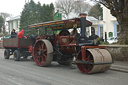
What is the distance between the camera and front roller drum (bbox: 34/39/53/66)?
941cm

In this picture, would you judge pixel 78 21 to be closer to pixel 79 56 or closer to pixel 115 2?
pixel 79 56

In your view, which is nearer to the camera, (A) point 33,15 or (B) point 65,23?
(B) point 65,23

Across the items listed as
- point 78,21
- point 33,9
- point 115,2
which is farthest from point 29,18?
point 78,21

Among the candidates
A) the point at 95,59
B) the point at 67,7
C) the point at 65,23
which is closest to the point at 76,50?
the point at 65,23

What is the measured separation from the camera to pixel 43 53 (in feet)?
32.6

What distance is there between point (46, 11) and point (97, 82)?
28054 millimetres

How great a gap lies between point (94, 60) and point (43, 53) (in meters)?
3.52

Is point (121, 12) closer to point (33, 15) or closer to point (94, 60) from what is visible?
point (94, 60)

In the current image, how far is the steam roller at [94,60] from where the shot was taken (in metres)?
7.30

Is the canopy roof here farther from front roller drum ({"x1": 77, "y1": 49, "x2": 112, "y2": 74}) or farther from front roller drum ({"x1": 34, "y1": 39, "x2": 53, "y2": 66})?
front roller drum ({"x1": 77, "y1": 49, "x2": 112, "y2": 74})

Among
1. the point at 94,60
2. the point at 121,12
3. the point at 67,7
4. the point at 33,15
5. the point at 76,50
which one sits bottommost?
the point at 94,60

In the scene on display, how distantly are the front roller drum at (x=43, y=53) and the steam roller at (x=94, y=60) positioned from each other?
185 centimetres

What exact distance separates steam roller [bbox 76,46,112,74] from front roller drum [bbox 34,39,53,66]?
185cm

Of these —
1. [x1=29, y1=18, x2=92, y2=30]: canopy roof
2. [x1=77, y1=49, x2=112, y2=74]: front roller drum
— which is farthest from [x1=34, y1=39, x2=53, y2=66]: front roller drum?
[x1=77, y1=49, x2=112, y2=74]: front roller drum
